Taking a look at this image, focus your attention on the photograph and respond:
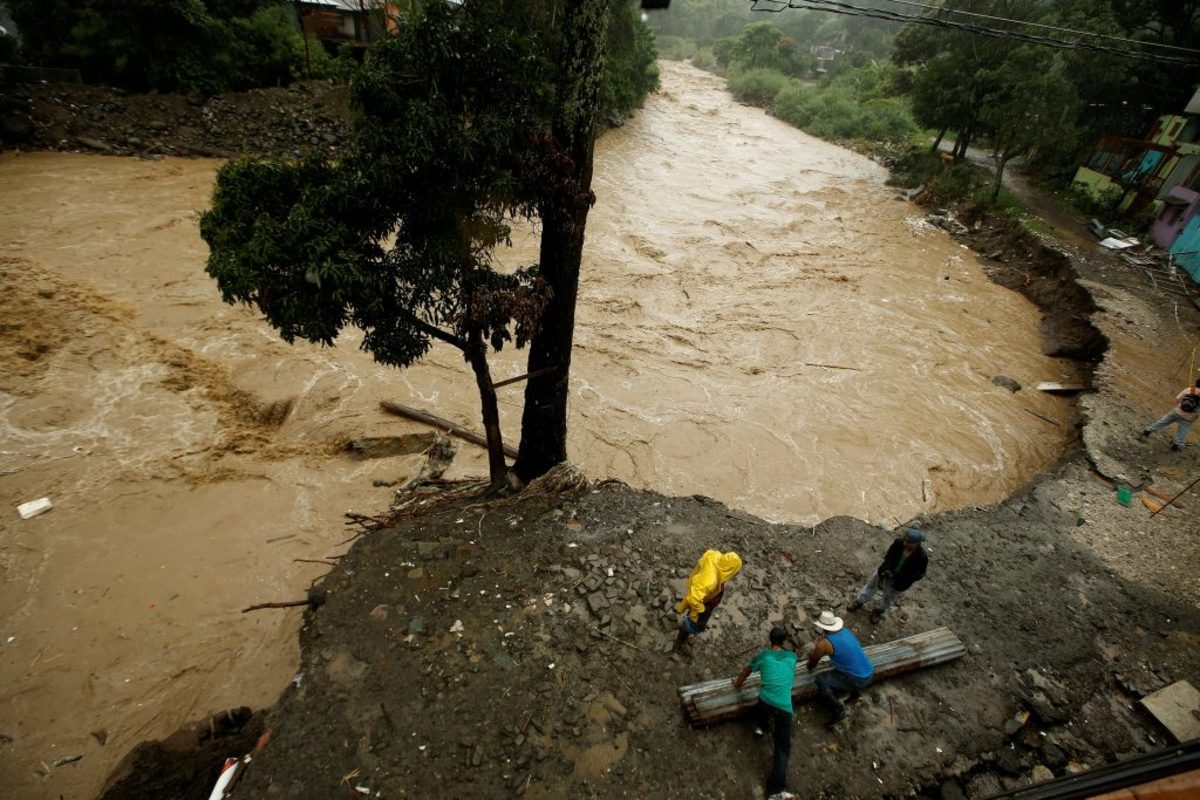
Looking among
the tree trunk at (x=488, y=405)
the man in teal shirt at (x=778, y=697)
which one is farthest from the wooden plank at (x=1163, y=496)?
the tree trunk at (x=488, y=405)

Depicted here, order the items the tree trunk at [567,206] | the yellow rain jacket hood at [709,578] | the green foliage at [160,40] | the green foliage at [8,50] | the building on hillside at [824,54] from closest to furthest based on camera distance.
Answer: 1. the yellow rain jacket hood at [709,578]
2. the tree trunk at [567,206]
3. the green foliage at [8,50]
4. the green foliage at [160,40]
5. the building on hillside at [824,54]

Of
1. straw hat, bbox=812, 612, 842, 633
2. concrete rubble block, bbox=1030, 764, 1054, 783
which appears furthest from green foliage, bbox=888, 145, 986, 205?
straw hat, bbox=812, 612, 842, 633

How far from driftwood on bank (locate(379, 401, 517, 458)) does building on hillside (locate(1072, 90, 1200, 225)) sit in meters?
21.8

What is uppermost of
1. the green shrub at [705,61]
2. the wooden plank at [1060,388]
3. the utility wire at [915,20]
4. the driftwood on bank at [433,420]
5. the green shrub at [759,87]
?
the utility wire at [915,20]

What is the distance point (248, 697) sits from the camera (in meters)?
5.14

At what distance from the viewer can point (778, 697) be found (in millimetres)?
3982

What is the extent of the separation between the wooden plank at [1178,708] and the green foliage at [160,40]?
2549 centimetres

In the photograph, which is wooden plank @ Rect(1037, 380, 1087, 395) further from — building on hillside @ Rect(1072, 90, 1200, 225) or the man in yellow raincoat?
the man in yellow raincoat

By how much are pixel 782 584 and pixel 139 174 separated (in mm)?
20262

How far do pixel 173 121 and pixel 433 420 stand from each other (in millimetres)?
16527

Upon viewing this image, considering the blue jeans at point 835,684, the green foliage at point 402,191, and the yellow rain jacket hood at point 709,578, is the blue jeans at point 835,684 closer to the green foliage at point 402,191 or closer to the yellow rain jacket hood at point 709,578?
the yellow rain jacket hood at point 709,578

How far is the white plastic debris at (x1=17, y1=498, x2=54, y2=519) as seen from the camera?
6.77 m

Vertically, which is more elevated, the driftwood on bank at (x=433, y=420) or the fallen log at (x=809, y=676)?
the fallen log at (x=809, y=676)

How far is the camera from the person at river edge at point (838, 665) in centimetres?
428
